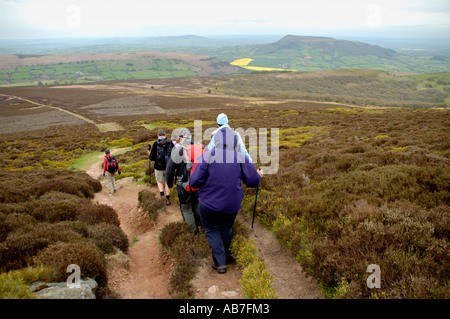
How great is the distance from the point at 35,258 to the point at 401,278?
241 inches

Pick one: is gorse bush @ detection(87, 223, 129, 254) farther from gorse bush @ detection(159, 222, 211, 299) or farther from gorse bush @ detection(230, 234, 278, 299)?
gorse bush @ detection(230, 234, 278, 299)

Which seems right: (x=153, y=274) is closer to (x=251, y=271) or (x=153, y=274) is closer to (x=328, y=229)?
(x=251, y=271)

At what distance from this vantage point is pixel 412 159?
9.91 m

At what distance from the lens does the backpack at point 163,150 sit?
31.7ft

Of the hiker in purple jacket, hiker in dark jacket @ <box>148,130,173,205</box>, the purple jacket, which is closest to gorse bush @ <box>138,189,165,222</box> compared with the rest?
hiker in dark jacket @ <box>148,130,173,205</box>

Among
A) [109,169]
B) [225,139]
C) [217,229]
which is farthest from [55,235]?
[109,169]

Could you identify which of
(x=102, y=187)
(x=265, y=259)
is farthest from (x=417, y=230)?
(x=102, y=187)

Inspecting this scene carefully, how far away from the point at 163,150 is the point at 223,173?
539 centimetres

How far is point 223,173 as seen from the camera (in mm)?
5031

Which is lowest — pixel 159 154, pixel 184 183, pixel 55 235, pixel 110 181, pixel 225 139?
pixel 110 181

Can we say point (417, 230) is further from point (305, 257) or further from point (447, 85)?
point (447, 85)

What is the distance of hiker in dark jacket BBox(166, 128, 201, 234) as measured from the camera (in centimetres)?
704

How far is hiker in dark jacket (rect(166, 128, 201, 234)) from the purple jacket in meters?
1.85
